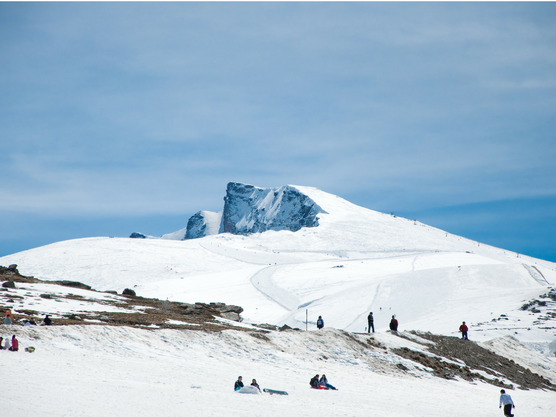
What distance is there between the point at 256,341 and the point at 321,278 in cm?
5594

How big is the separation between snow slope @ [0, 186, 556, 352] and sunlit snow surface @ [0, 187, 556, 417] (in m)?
0.24

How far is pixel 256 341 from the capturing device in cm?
2958

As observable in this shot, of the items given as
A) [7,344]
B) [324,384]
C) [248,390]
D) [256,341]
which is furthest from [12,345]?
[324,384]

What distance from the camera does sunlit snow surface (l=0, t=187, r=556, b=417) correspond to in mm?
18406

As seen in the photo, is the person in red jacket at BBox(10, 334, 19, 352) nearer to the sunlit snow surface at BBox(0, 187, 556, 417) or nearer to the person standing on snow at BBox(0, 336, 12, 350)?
the person standing on snow at BBox(0, 336, 12, 350)

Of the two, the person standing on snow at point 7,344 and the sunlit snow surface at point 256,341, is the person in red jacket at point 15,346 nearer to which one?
the person standing on snow at point 7,344

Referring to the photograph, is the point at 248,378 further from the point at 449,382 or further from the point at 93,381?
the point at 449,382

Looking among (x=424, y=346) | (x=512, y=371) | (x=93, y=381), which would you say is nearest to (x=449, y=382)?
(x=424, y=346)

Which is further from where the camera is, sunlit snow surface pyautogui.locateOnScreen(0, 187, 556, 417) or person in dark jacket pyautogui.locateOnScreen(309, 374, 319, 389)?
person in dark jacket pyautogui.locateOnScreen(309, 374, 319, 389)

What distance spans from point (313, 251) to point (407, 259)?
41.1 m

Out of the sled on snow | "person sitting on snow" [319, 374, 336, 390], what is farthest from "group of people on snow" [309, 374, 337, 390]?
the sled on snow

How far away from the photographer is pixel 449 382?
29.4 metres

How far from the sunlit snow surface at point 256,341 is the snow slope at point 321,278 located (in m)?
0.24

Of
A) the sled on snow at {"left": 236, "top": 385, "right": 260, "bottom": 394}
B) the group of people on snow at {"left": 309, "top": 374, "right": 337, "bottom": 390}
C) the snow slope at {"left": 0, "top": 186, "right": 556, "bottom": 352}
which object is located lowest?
the sled on snow at {"left": 236, "top": 385, "right": 260, "bottom": 394}
